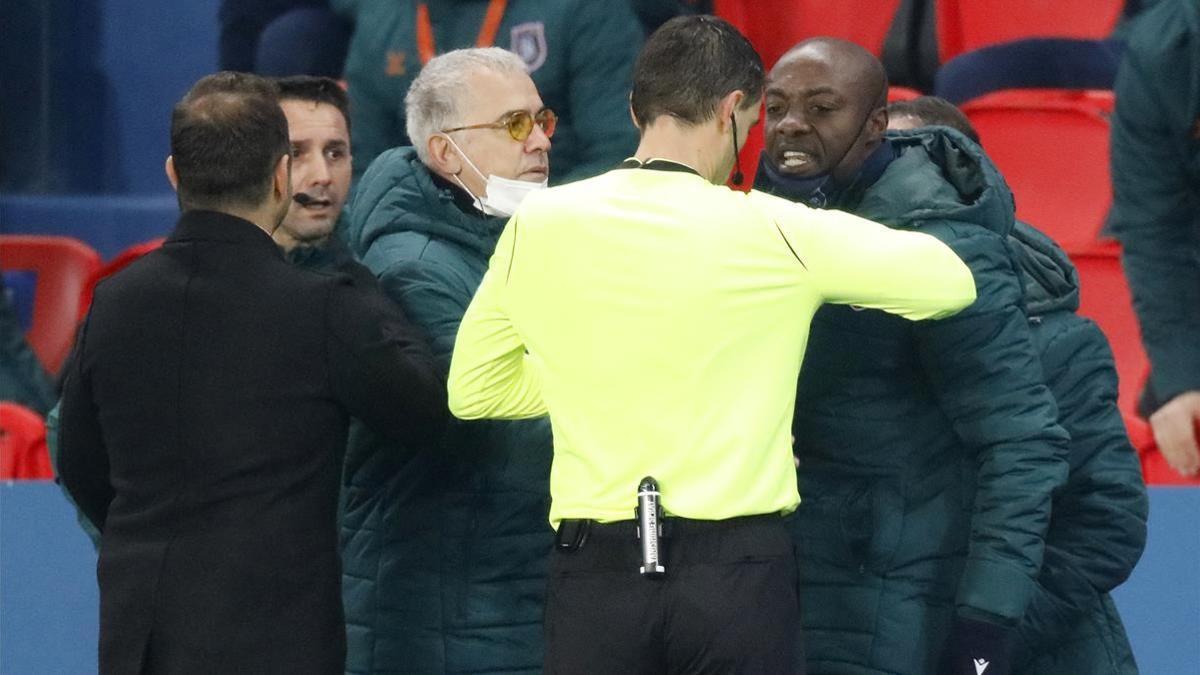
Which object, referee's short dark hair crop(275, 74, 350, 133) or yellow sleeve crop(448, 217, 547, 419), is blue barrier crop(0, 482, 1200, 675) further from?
yellow sleeve crop(448, 217, 547, 419)

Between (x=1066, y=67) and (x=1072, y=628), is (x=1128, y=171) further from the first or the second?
(x=1072, y=628)

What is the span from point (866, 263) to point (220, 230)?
2.65ft

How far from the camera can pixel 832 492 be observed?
260 centimetres

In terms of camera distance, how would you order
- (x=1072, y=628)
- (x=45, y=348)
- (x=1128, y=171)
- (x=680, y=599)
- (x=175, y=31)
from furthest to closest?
(x=175, y=31) → (x=45, y=348) → (x=1128, y=171) → (x=1072, y=628) → (x=680, y=599)

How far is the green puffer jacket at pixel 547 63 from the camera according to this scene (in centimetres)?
425

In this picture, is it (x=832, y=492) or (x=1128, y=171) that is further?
(x=1128, y=171)

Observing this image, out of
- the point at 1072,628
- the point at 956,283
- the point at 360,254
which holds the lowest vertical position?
the point at 1072,628

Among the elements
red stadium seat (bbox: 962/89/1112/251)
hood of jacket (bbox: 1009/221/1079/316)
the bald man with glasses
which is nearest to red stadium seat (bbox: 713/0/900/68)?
red stadium seat (bbox: 962/89/1112/251)

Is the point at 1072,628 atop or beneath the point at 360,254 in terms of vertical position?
beneath

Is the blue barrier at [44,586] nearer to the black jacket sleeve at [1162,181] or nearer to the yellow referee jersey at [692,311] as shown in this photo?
the yellow referee jersey at [692,311]

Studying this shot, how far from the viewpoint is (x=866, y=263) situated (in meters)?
2.24

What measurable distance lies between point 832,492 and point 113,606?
94 cm

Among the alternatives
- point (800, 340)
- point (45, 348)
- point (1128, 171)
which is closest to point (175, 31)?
point (45, 348)

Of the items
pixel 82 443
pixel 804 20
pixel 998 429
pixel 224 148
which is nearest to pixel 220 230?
pixel 224 148
